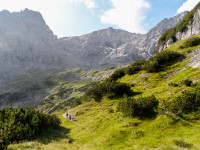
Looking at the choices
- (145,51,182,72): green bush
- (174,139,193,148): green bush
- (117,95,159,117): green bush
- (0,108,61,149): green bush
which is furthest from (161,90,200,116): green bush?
(145,51,182,72): green bush

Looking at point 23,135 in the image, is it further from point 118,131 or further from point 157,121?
point 157,121

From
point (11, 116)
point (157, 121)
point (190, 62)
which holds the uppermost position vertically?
point (190, 62)

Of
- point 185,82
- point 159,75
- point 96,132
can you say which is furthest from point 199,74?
point 96,132

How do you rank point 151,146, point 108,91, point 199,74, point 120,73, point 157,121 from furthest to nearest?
1. point 120,73
2. point 108,91
3. point 199,74
4. point 157,121
5. point 151,146

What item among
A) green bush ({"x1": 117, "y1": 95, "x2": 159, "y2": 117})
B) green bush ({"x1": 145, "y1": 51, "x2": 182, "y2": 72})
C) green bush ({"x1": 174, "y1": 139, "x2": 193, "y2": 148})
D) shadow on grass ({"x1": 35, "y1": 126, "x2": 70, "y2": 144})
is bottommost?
shadow on grass ({"x1": 35, "y1": 126, "x2": 70, "y2": 144})

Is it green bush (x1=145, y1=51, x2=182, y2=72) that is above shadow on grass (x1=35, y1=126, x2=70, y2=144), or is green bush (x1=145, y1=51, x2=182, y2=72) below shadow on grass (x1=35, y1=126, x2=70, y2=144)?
above

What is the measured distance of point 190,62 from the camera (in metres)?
37.7

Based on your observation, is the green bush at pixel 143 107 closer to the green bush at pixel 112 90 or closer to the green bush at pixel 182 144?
the green bush at pixel 182 144

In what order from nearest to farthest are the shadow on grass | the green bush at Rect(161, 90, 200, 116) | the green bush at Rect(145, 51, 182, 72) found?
1. the green bush at Rect(161, 90, 200, 116)
2. the shadow on grass
3. the green bush at Rect(145, 51, 182, 72)

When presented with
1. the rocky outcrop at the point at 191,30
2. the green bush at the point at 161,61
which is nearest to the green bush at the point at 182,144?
the green bush at the point at 161,61

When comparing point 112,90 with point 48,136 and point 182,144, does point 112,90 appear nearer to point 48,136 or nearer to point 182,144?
point 48,136

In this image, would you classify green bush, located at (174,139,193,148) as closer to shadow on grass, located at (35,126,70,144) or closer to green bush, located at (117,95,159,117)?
→ green bush, located at (117,95,159,117)

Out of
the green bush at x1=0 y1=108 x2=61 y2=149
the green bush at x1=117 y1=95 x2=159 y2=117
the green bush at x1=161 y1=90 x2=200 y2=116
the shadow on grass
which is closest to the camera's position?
the green bush at x1=0 y1=108 x2=61 y2=149

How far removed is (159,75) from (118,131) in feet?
94.8
